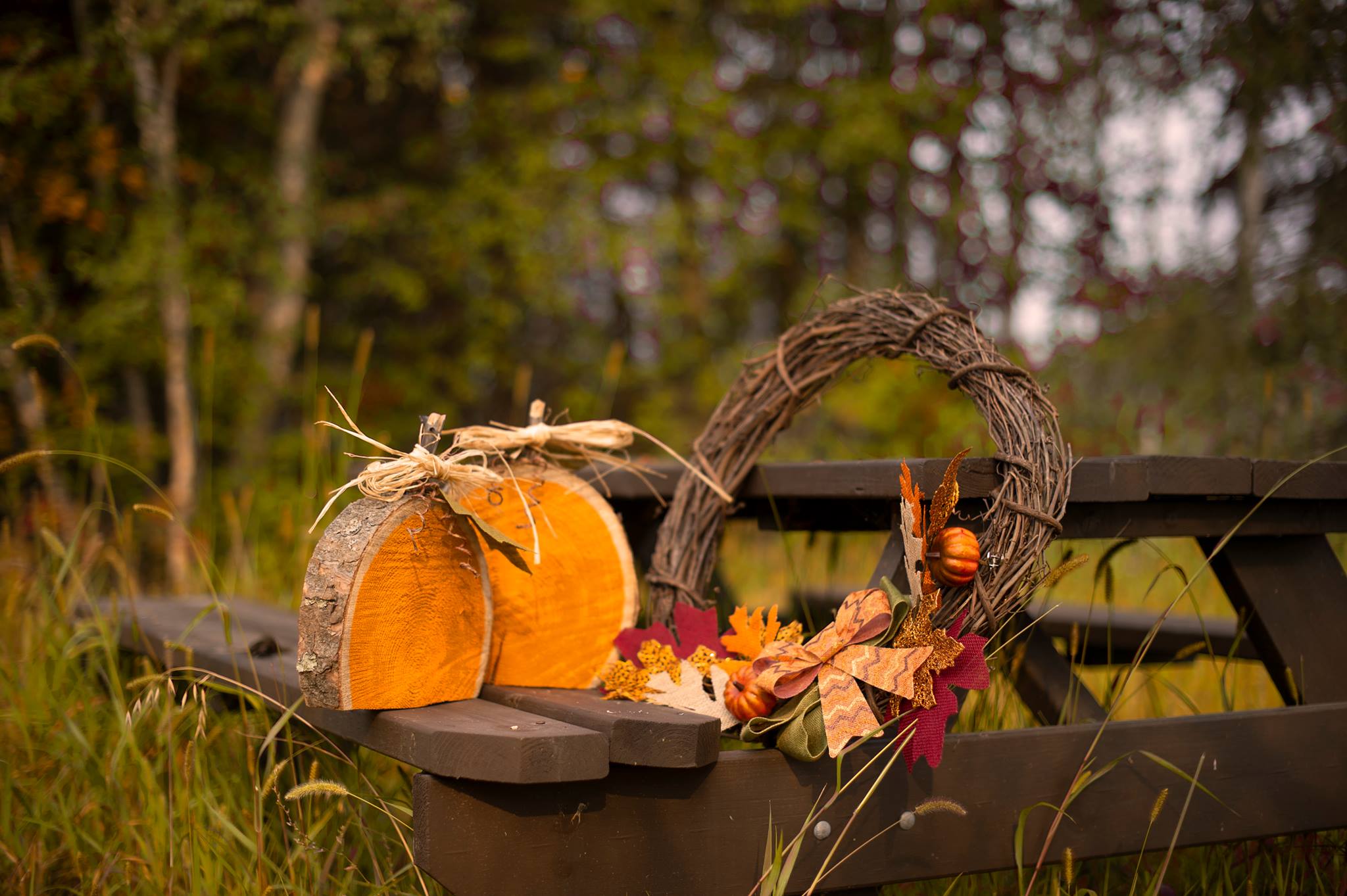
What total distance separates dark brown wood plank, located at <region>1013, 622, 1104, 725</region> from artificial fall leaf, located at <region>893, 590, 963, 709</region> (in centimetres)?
54

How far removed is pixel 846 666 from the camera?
1.34 m

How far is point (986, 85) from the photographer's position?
8.23 meters

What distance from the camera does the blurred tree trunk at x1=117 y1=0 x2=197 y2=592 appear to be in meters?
5.86

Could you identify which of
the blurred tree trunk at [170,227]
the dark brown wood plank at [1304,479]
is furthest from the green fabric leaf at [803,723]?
the blurred tree trunk at [170,227]

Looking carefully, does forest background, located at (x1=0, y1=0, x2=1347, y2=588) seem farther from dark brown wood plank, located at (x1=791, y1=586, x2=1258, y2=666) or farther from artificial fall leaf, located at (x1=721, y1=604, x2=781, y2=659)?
artificial fall leaf, located at (x1=721, y1=604, x2=781, y2=659)

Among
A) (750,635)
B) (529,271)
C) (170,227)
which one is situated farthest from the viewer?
(529,271)

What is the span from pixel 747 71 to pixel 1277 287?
5336mm

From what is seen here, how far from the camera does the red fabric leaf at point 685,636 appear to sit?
1.58 m

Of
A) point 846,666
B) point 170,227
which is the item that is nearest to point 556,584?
point 846,666

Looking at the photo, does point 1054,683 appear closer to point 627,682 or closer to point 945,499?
point 945,499

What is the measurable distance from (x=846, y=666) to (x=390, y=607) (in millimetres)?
606

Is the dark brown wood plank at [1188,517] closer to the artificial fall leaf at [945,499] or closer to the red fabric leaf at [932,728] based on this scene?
the artificial fall leaf at [945,499]

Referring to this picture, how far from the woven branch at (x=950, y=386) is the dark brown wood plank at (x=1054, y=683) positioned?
1.52ft

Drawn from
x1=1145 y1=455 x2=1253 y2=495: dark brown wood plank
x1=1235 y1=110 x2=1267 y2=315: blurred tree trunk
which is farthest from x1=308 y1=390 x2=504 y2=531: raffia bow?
x1=1235 y1=110 x2=1267 y2=315: blurred tree trunk
